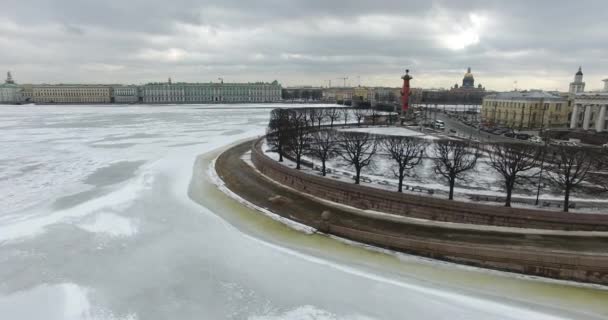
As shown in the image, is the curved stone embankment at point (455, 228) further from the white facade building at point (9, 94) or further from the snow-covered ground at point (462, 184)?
the white facade building at point (9, 94)

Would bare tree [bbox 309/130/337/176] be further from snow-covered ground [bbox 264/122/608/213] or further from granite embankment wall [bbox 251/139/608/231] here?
granite embankment wall [bbox 251/139/608/231]

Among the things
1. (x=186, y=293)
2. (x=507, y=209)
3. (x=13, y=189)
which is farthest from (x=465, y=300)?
(x=13, y=189)

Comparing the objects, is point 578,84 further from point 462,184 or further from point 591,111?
point 462,184

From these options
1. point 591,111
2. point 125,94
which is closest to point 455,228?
point 591,111

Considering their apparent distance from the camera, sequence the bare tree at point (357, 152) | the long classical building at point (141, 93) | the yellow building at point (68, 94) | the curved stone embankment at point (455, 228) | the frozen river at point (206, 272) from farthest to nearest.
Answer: the long classical building at point (141, 93)
the yellow building at point (68, 94)
the bare tree at point (357, 152)
the curved stone embankment at point (455, 228)
the frozen river at point (206, 272)

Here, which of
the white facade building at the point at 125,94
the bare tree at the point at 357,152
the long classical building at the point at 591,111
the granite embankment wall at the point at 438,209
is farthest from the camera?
the white facade building at the point at 125,94

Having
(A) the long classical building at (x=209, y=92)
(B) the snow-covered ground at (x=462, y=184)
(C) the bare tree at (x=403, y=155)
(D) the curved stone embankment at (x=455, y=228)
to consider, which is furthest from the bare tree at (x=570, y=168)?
(A) the long classical building at (x=209, y=92)
